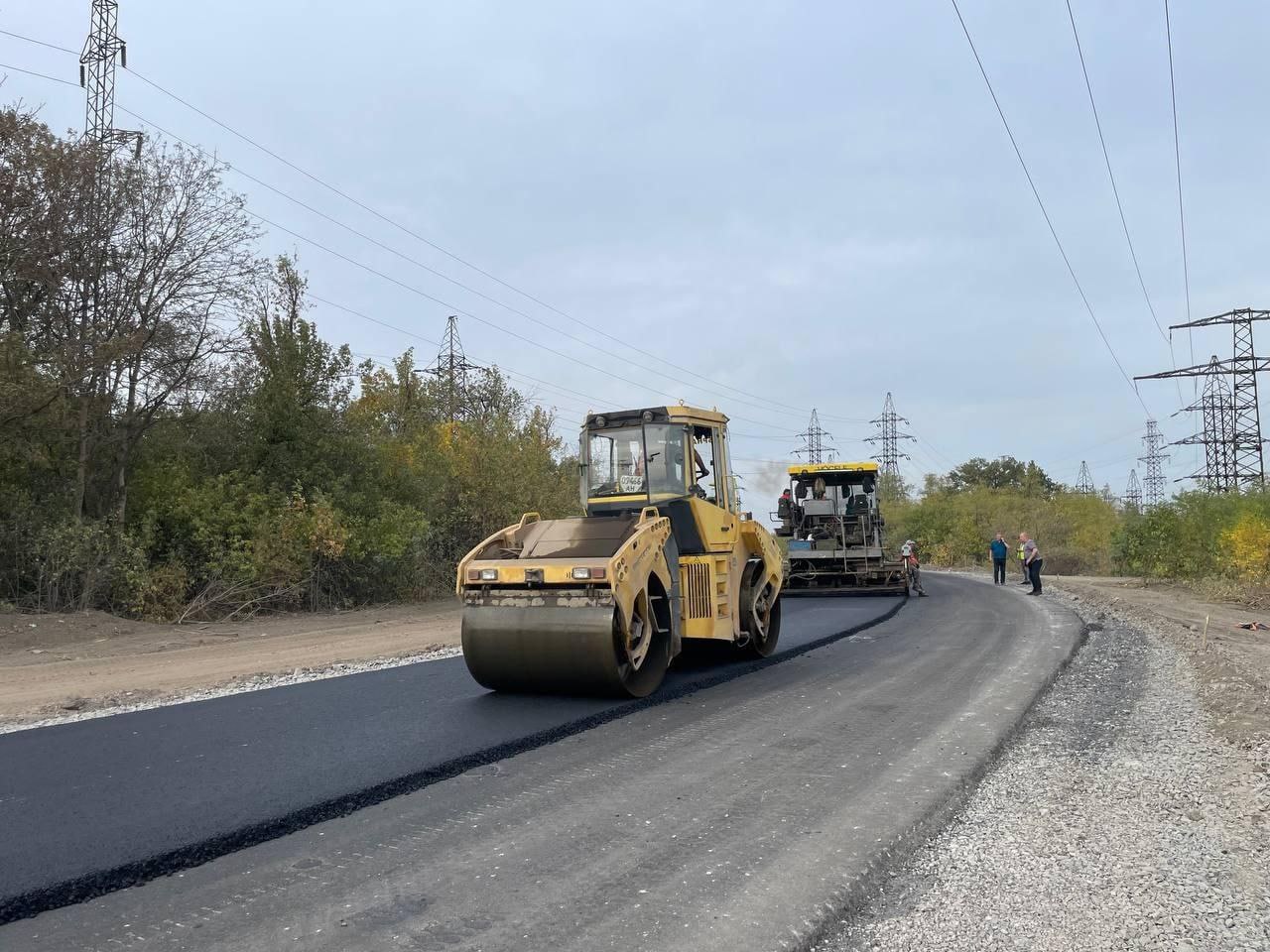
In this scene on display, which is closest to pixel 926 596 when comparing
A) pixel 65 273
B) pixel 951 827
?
pixel 951 827

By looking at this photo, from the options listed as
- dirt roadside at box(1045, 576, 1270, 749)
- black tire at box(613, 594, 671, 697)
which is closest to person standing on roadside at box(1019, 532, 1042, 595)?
dirt roadside at box(1045, 576, 1270, 749)

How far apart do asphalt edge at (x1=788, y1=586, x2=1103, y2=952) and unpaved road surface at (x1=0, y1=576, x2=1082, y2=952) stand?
14mm

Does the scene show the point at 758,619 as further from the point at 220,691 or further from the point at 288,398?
the point at 288,398

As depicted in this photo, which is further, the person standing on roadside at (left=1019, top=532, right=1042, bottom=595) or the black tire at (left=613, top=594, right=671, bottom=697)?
the person standing on roadside at (left=1019, top=532, right=1042, bottom=595)

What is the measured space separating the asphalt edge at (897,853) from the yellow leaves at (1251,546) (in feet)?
42.8

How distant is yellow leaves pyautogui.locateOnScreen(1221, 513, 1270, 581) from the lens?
52.5 feet

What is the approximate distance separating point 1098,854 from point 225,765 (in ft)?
13.7

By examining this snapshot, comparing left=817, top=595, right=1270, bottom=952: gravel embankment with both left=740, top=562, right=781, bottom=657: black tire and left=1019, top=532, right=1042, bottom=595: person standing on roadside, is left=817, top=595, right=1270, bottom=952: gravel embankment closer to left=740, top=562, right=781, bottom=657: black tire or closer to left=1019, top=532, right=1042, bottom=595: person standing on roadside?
left=740, top=562, right=781, bottom=657: black tire

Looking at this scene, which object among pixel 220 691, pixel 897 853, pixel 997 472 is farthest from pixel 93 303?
pixel 997 472

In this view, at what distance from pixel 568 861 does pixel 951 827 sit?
1.67 meters

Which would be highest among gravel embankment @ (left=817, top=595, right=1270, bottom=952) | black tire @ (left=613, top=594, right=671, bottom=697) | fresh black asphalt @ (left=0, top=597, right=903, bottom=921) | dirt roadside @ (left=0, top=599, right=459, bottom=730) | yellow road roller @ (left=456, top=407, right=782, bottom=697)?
yellow road roller @ (left=456, top=407, right=782, bottom=697)

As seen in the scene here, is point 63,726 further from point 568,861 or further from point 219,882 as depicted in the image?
point 568,861

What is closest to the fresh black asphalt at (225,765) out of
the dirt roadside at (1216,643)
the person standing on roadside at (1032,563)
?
the dirt roadside at (1216,643)

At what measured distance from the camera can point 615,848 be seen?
147 inches
